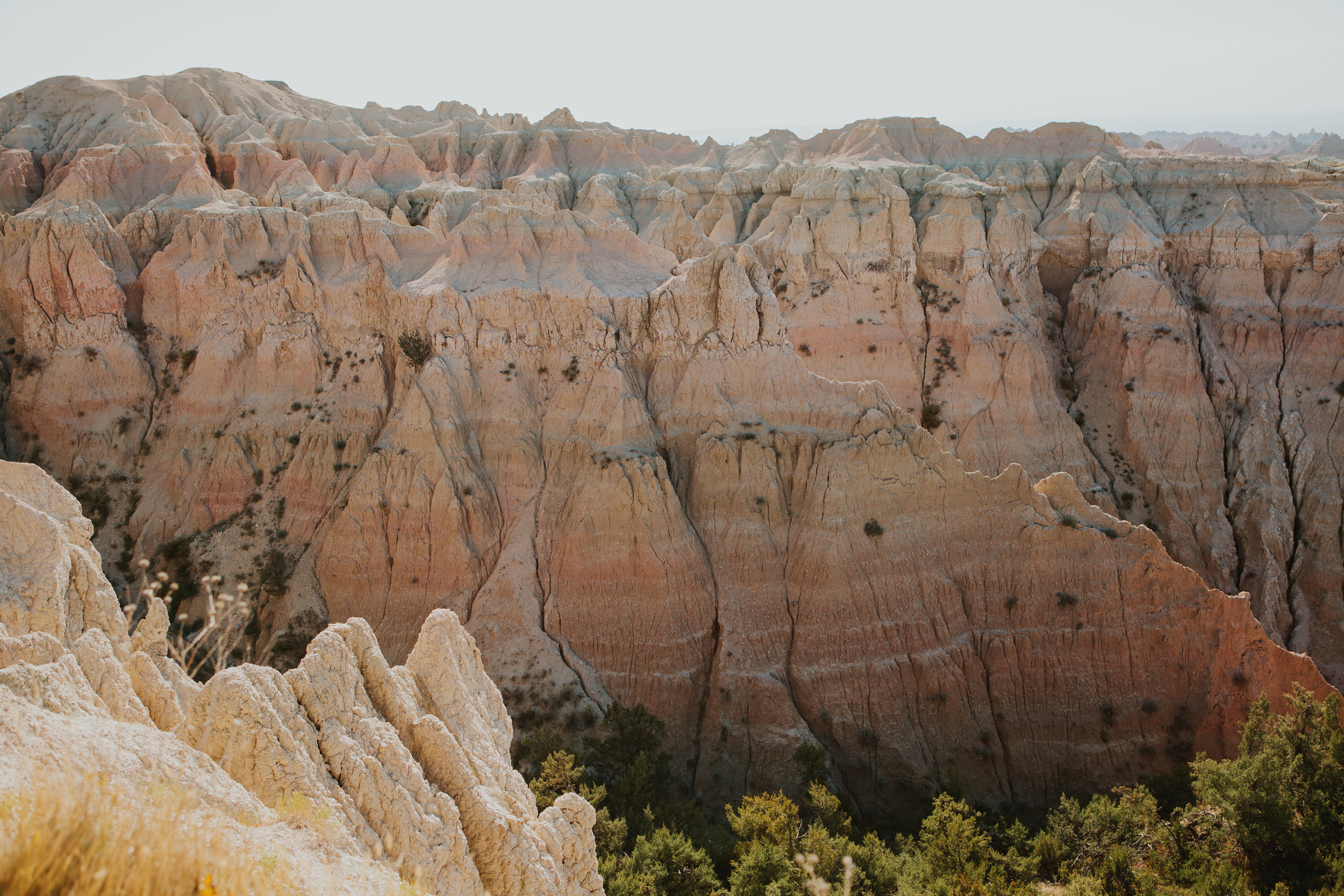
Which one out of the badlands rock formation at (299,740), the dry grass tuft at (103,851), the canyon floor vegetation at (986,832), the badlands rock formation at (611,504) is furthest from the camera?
the badlands rock formation at (611,504)

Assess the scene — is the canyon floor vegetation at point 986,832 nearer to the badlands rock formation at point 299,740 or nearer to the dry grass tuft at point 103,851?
the badlands rock formation at point 299,740

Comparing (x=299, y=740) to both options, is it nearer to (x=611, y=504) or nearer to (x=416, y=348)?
(x=611, y=504)

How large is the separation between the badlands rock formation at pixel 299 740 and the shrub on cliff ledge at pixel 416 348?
1680 centimetres

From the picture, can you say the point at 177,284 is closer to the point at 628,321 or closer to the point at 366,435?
the point at 366,435

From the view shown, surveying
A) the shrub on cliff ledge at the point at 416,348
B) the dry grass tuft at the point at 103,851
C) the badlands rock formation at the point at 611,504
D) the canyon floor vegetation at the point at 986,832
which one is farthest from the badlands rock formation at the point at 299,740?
the shrub on cliff ledge at the point at 416,348

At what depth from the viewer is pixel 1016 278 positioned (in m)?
53.5

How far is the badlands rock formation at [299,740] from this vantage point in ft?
29.2

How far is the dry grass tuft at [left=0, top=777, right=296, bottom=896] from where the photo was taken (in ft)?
16.6

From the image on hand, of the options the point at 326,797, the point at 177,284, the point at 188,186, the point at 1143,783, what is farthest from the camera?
the point at 188,186

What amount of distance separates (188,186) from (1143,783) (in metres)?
45.7

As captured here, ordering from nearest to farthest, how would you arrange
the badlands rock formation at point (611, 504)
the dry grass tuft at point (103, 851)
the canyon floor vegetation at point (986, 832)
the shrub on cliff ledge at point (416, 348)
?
the dry grass tuft at point (103, 851) < the canyon floor vegetation at point (986, 832) < the badlands rock formation at point (611, 504) < the shrub on cliff ledge at point (416, 348)

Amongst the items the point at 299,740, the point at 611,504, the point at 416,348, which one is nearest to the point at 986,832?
the point at 611,504

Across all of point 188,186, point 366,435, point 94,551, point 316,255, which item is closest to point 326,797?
point 94,551

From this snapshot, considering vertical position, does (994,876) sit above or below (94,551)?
below
